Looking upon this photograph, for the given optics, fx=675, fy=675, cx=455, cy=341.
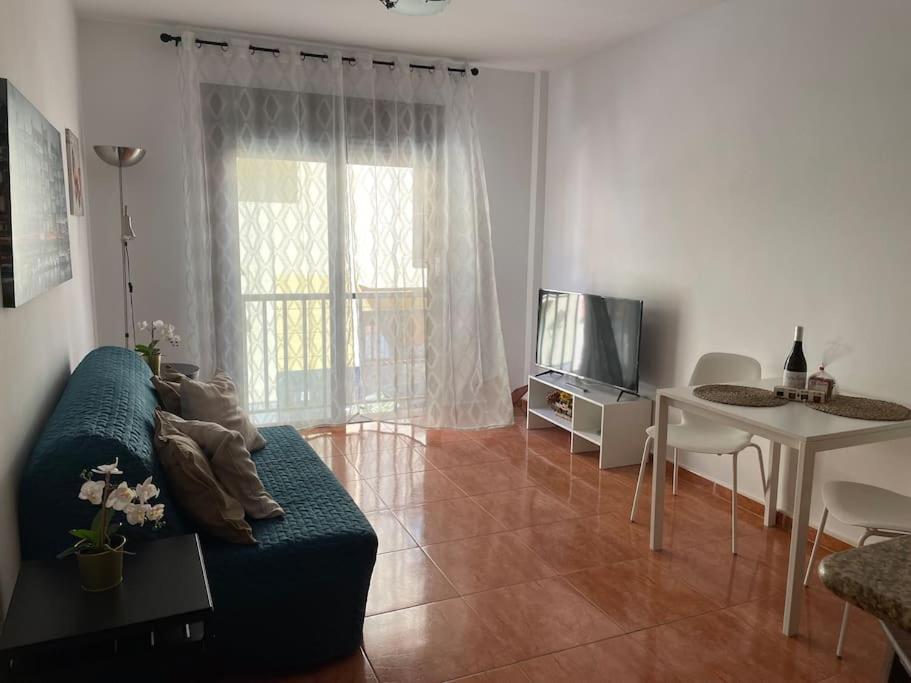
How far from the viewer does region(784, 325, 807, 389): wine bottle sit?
9.21 feet

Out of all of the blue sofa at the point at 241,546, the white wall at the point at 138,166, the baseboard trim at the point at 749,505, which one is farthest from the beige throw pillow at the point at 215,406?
the baseboard trim at the point at 749,505

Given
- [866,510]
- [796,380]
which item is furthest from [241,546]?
[796,380]

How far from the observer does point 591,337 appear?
437 centimetres

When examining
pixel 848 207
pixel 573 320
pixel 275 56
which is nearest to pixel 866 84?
pixel 848 207

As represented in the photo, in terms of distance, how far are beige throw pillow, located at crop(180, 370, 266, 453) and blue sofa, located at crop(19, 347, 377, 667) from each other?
34cm

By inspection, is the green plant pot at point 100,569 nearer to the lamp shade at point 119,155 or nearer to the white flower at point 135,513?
the white flower at point 135,513

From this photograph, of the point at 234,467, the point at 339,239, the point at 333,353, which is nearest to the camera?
the point at 234,467

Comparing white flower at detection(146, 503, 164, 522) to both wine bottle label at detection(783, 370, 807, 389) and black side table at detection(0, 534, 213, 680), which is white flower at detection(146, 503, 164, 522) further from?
wine bottle label at detection(783, 370, 807, 389)

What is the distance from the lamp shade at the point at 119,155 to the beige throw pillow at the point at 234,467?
2.33m

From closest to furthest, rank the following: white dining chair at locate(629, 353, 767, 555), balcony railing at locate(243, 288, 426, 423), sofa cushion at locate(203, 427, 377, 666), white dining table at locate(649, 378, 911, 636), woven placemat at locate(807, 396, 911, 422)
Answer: sofa cushion at locate(203, 427, 377, 666)
white dining table at locate(649, 378, 911, 636)
woven placemat at locate(807, 396, 911, 422)
white dining chair at locate(629, 353, 767, 555)
balcony railing at locate(243, 288, 426, 423)

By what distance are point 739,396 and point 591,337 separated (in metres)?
1.63

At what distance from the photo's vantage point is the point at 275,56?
4395 millimetres

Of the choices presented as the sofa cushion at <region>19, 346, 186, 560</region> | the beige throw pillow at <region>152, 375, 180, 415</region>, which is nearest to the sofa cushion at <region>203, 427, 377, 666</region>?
the sofa cushion at <region>19, 346, 186, 560</region>

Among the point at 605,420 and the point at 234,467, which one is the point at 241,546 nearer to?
the point at 234,467
